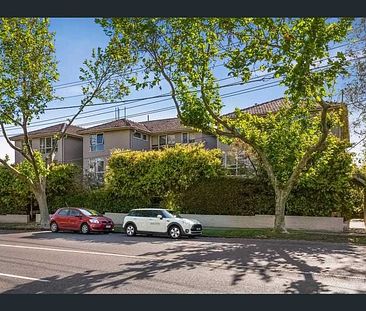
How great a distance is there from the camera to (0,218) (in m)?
33.9

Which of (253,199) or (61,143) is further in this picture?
(61,143)

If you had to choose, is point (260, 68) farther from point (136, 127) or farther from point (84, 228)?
point (136, 127)

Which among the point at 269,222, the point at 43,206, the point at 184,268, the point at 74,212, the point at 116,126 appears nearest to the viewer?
the point at 184,268

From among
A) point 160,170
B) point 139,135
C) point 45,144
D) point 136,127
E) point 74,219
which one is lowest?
point 74,219

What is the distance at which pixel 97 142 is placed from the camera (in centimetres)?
4306

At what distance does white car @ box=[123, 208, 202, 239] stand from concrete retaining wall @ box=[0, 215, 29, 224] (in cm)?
1470

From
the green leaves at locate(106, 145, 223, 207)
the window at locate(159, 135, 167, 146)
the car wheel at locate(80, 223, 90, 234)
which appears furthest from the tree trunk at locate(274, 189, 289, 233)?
the window at locate(159, 135, 167, 146)

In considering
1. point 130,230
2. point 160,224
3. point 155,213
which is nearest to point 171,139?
point 130,230

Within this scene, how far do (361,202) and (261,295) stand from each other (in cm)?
1807

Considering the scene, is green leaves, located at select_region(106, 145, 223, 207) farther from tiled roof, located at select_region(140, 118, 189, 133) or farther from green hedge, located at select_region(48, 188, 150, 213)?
tiled roof, located at select_region(140, 118, 189, 133)

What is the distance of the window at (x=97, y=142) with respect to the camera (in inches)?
1683

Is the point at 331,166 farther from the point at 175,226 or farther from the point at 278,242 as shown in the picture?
the point at 175,226

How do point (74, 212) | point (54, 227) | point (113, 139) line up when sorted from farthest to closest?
1. point (113, 139)
2. point (54, 227)
3. point (74, 212)

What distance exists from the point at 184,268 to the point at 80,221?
1345 centimetres
